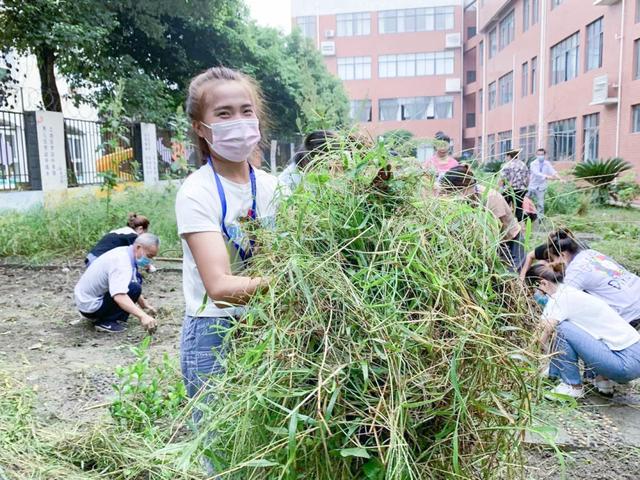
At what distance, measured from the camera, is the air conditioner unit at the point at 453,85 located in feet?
139

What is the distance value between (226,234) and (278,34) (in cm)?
2204

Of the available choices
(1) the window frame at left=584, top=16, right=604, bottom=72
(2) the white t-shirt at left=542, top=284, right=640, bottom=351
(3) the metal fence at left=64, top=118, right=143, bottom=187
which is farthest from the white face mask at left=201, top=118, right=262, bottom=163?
(1) the window frame at left=584, top=16, right=604, bottom=72

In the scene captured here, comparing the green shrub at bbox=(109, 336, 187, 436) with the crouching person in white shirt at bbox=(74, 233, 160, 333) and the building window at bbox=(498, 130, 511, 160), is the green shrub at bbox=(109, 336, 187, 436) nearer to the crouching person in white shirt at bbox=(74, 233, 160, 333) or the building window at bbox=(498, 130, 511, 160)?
the building window at bbox=(498, 130, 511, 160)

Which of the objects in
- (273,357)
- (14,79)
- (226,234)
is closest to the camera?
(273,357)

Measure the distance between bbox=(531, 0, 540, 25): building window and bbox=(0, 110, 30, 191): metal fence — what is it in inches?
888

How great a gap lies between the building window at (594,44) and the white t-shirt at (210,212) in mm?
19965

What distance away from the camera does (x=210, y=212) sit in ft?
4.98

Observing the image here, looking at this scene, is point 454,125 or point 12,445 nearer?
point 12,445

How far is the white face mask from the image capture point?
1662 millimetres

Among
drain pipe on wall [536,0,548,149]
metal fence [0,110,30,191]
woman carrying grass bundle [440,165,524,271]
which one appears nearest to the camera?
woman carrying grass bundle [440,165,524,271]

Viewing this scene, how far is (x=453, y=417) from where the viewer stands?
44.3 inches

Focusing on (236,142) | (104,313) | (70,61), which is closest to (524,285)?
(236,142)

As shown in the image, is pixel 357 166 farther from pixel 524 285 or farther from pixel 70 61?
pixel 70 61

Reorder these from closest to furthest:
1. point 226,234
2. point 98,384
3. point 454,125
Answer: point 226,234 < point 98,384 < point 454,125
